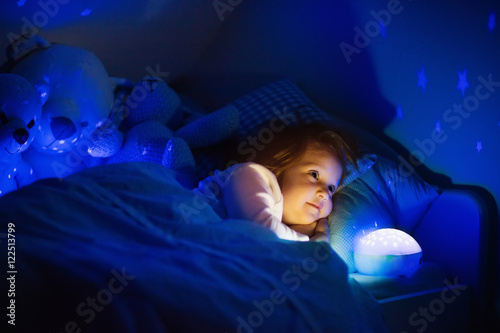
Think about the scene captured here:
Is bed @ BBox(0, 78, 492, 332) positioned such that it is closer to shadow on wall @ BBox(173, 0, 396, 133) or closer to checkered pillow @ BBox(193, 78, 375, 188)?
checkered pillow @ BBox(193, 78, 375, 188)

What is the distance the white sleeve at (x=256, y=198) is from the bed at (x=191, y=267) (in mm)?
101

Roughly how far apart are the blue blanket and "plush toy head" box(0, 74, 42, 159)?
0.25 metres

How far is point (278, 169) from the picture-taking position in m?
1.51

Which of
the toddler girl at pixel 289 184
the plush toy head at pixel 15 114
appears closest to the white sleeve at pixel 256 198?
the toddler girl at pixel 289 184

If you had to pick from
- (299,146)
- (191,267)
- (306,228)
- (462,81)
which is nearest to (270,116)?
(299,146)

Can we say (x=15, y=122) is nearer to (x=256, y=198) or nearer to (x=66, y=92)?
(x=66, y=92)

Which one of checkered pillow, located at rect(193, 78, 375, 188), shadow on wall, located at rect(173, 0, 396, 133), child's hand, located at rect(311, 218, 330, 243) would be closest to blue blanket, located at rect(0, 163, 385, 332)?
child's hand, located at rect(311, 218, 330, 243)

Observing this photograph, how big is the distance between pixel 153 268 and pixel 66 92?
1022mm

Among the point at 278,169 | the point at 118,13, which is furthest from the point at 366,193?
the point at 118,13

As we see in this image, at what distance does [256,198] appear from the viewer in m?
1.25

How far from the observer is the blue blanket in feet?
2.38

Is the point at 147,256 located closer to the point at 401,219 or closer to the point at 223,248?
the point at 223,248

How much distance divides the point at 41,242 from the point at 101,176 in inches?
14.8

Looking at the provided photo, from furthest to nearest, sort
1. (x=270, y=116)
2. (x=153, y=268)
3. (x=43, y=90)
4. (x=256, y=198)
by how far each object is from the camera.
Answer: (x=270, y=116)
(x=43, y=90)
(x=256, y=198)
(x=153, y=268)
